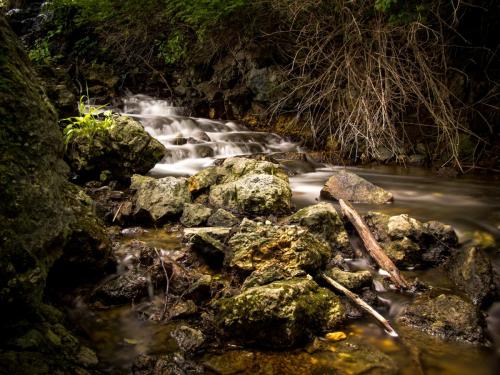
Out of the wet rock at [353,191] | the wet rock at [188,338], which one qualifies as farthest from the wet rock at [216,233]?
the wet rock at [353,191]

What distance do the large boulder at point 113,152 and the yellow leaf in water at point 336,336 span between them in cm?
403

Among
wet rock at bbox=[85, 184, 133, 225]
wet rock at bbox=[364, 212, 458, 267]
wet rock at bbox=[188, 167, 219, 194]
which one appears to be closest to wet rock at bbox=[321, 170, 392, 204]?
wet rock at bbox=[364, 212, 458, 267]

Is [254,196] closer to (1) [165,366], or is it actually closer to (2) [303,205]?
(2) [303,205]

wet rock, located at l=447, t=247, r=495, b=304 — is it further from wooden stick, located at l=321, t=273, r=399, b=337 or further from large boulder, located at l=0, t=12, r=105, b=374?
large boulder, located at l=0, t=12, r=105, b=374

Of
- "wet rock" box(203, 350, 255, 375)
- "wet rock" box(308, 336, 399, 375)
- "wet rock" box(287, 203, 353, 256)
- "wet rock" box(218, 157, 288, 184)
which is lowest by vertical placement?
"wet rock" box(203, 350, 255, 375)

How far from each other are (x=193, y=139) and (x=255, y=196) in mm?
4044

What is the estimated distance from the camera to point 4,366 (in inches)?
64.6

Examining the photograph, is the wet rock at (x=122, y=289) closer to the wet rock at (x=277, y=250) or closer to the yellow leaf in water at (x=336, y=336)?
→ the wet rock at (x=277, y=250)

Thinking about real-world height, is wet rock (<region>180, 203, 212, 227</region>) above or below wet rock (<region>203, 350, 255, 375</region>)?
above

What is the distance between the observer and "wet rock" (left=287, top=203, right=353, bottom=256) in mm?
3768

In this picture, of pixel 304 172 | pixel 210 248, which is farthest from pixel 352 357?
pixel 304 172

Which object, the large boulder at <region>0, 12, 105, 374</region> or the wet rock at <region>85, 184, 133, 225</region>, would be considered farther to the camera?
the wet rock at <region>85, 184, 133, 225</region>

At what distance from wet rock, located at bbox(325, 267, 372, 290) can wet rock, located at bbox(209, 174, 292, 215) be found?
5.23 feet

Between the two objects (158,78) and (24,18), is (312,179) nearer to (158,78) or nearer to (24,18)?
(158,78)
